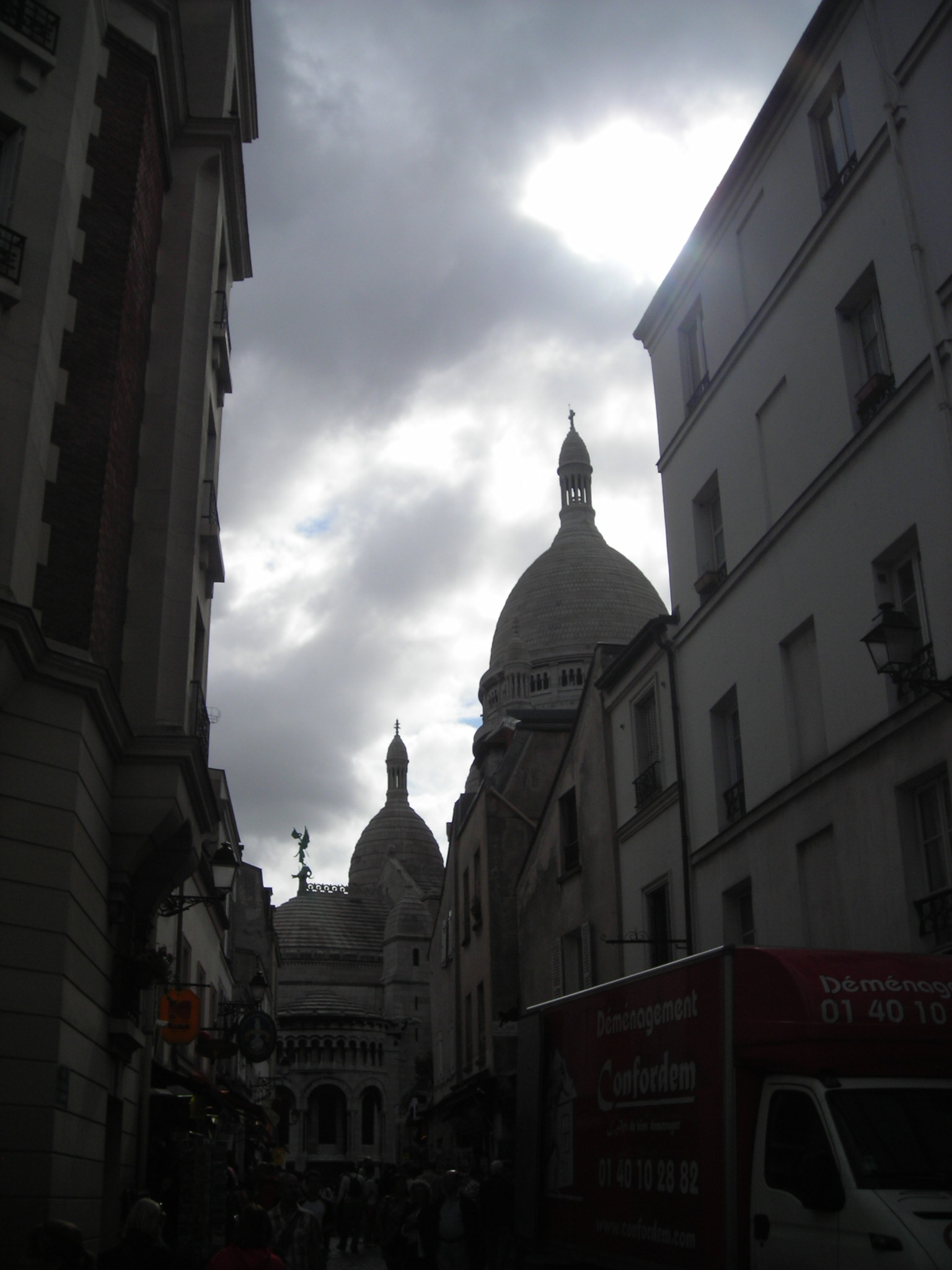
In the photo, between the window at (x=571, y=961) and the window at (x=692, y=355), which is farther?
the window at (x=571, y=961)

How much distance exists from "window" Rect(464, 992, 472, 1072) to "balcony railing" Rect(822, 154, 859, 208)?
23.4m

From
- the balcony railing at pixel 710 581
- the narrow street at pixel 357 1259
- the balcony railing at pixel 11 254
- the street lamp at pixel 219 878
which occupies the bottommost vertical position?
the narrow street at pixel 357 1259

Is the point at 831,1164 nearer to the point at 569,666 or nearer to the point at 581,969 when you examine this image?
the point at 581,969

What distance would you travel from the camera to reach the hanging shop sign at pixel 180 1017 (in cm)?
1812

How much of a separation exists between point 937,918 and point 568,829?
44.3ft

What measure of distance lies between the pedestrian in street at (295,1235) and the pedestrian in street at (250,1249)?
8.51ft

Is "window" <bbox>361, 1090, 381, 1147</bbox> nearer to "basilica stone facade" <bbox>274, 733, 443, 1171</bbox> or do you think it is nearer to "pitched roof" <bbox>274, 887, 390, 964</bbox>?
"basilica stone facade" <bbox>274, 733, 443, 1171</bbox>

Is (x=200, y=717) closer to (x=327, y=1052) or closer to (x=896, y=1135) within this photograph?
(x=896, y=1135)

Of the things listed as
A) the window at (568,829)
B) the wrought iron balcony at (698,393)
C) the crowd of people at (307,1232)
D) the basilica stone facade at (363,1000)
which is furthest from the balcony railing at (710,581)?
the basilica stone facade at (363,1000)

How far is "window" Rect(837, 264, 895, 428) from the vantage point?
567 inches

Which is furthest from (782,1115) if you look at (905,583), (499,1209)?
(499,1209)

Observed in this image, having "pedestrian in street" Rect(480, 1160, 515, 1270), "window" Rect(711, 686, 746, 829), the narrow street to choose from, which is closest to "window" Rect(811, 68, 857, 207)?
"window" Rect(711, 686, 746, 829)

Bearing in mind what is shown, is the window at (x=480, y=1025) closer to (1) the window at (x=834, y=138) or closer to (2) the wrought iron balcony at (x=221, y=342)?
(2) the wrought iron balcony at (x=221, y=342)

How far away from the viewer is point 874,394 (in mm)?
14367
